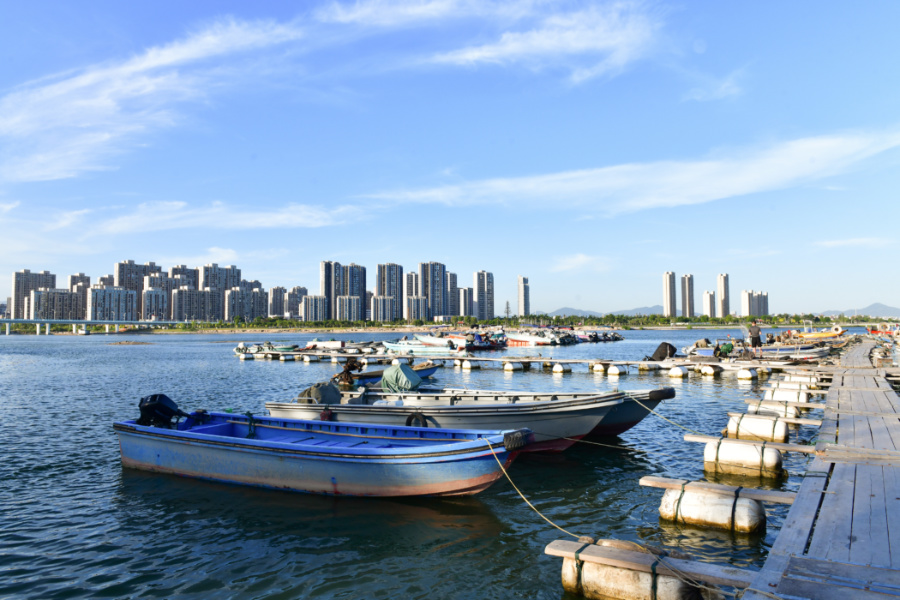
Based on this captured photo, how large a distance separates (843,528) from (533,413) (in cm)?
890

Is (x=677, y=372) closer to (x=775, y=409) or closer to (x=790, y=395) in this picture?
(x=790, y=395)

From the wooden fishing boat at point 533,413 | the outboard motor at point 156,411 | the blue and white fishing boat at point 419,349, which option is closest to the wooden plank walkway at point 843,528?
the wooden fishing boat at point 533,413

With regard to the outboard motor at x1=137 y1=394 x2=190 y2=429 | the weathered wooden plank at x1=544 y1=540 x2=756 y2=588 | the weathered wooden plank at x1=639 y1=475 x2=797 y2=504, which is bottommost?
the weathered wooden plank at x1=639 y1=475 x2=797 y2=504

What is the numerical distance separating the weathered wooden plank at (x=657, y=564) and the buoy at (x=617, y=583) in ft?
0.27

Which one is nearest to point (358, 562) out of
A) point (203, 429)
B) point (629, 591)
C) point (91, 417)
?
point (629, 591)

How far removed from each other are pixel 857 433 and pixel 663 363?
2754 cm

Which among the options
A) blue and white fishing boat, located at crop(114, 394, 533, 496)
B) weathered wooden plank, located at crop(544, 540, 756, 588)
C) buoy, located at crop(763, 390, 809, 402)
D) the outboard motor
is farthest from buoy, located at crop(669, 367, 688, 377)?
weathered wooden plank, located at crop(544, 540, 756, 588)

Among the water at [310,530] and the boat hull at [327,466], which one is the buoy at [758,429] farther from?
the boat hull at [327,466]

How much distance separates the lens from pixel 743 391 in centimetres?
3081

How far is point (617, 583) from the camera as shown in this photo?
21.5 feet

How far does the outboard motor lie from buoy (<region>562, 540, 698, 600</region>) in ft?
39.9

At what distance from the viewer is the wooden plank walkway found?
18.5 feet

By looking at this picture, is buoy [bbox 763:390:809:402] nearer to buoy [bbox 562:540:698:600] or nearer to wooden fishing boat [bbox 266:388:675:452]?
wooden fishing boat [bbox 266:388:675:452]

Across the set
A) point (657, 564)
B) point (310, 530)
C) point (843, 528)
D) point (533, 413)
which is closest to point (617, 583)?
point (657, 564)
